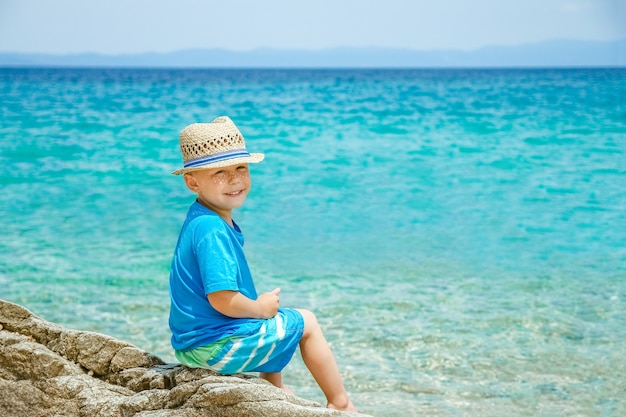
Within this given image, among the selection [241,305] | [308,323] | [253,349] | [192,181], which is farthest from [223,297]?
[192,181]

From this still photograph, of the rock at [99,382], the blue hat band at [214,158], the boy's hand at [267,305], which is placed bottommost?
the rock at [99,382]

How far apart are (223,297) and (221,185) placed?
411mm

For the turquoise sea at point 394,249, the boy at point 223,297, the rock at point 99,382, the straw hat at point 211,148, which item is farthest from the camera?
the turquoise sea at point 394,249

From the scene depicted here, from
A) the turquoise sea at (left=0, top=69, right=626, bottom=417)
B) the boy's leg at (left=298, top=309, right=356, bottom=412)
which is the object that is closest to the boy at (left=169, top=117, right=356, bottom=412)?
the boy's leg at (left=298, top=309, right=356, bottom=412)

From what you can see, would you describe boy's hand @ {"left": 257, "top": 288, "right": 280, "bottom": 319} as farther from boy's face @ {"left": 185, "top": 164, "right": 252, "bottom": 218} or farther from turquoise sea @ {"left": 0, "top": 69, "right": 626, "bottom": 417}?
turquoise sea @ {"left": 0, "top": 69, "right": 626, "bottom": 417}

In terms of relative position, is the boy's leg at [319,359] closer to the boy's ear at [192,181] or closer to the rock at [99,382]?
the rock at [99,382]

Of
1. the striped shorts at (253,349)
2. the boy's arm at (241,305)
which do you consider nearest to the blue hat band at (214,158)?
the boy's arm at (241,305)

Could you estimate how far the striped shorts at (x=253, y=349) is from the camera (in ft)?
8.84

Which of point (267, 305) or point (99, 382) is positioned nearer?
point (267, 305)

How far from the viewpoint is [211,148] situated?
110 inches

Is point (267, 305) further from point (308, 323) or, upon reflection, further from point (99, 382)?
point (99, 382)

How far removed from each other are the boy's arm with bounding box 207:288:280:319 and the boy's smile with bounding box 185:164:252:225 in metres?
0.34

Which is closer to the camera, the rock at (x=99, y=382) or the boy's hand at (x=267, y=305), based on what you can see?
the rock at (x=99, y=382)

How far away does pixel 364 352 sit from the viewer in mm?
5234
